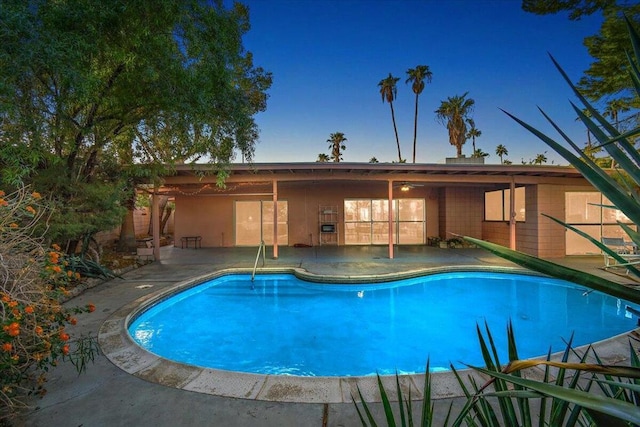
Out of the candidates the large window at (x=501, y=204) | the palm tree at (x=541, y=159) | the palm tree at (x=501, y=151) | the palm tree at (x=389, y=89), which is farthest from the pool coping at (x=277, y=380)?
the palm tree at (x=501, y=151)

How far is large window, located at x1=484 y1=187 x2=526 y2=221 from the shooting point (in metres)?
10.3

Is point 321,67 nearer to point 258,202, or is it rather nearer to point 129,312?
point 258,202

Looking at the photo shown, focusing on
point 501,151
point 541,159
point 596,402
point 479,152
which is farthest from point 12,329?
point 501,151

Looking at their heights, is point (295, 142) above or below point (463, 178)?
above

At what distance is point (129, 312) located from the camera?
4.66 m

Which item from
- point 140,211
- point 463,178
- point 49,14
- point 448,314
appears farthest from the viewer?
point 140,211

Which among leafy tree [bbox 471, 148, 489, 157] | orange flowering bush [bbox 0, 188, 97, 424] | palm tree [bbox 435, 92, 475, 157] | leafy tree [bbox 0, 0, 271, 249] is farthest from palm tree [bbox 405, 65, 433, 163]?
orange flowering bush [bbox 0, 188, 97, 424]

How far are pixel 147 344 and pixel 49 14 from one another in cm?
459

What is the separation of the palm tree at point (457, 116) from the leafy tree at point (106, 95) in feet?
59.4

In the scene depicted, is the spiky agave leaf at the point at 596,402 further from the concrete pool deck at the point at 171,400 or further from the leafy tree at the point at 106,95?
the leafy tree at the point at 106,95

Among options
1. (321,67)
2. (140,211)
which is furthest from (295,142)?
(140,211)

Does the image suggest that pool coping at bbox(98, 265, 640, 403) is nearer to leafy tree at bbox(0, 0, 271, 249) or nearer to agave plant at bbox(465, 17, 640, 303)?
agave plant at bbox(465, 17, 640, 303)

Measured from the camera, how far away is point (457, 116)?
69.9 feet

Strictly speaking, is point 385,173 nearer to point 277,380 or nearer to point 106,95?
point 106,95
